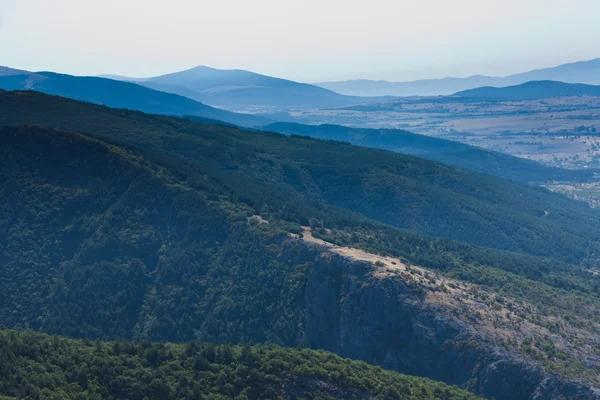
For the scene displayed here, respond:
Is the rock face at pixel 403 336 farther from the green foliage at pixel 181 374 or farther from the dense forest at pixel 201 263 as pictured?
the green foliage at pixel 181 374

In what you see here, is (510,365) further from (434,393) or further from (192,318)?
(192,318)

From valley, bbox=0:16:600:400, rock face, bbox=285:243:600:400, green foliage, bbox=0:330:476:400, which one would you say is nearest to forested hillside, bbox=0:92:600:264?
valley, bbox=0:16:600:400

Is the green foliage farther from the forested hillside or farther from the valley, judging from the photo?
the forested hillside

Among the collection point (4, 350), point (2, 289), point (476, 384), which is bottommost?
point (476, 384)

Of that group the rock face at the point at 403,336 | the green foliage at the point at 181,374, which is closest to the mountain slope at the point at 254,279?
the rock face at the point at 403,336

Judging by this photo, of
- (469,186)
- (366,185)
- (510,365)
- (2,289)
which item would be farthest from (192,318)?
(469,186)
